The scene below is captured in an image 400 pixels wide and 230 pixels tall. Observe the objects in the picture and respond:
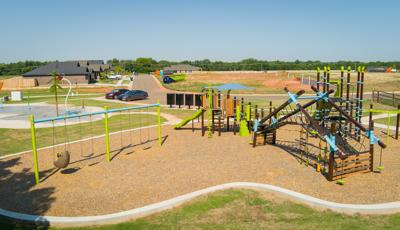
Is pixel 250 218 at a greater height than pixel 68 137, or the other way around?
pixel 68 137

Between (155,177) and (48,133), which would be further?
(48,133)

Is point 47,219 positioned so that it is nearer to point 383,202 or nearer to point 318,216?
point 318,216

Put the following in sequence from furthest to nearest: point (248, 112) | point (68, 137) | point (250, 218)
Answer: point (248, 112), point (68, 137), point (250, 218)

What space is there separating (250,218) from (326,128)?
709 cm

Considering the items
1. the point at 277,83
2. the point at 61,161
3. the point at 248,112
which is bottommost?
the point at 61,161

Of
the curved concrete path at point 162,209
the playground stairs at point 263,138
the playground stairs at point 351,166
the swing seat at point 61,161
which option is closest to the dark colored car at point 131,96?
the playground stairs at point 263,138

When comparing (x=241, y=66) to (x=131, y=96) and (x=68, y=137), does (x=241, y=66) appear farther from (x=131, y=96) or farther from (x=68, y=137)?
(x=68, y=137)

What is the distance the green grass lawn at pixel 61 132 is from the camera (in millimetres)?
15703

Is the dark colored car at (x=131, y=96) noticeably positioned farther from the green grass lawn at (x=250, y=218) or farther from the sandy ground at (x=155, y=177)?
the green grass lawn at (x=250, y=218)

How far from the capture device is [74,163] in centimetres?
1276

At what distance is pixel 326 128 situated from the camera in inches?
533

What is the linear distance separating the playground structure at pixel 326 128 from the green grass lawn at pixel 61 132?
238 inches

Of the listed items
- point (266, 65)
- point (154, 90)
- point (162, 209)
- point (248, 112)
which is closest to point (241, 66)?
point (266, 65)

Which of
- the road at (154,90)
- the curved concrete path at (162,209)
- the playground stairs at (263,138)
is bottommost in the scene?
the curved concrete path at (162,209)
